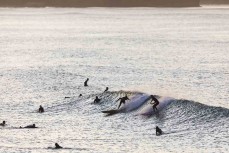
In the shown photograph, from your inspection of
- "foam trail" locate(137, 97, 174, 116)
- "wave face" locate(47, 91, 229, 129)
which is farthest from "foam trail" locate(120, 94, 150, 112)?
"foam trail" locate(137, 97, 174, 116)

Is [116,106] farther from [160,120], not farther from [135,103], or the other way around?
[160,120]

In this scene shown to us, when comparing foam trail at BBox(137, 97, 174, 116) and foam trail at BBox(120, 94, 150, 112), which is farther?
foam trail at BBox(120, 94, 150, 112)

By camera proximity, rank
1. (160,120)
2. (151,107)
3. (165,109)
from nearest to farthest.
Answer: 1. (160,120)
2. (151,107)
3. (165,109)

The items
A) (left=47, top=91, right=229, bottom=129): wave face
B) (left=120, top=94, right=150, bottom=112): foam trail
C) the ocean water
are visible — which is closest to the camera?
the ocean water

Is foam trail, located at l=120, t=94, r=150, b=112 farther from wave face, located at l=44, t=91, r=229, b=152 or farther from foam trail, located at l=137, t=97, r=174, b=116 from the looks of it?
foam trail, located at l=137, t=97, r=174, b=116

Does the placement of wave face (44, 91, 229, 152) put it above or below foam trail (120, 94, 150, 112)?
below

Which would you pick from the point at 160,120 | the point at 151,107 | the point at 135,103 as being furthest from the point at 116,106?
the point at 160,120

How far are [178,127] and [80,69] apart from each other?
7067 centimetres

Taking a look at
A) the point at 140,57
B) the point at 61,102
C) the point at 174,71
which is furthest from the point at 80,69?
the point at 61,102

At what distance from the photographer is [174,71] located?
130125 millimetres

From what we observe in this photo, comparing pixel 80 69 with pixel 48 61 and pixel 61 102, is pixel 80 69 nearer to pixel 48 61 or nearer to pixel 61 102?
pixel 48 61

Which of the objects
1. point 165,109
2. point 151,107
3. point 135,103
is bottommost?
point 165,109

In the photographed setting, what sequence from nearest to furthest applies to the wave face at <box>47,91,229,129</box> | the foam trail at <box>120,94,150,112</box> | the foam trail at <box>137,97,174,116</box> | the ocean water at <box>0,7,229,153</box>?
1. the ocean water at <box>0,7,229,153</box>
2. the wave face at <box>47,91,229,129</box>
3. the foam trail at <box>137,97,174,116</box>
4. the foam trail at <box>120,94,150,112</box>

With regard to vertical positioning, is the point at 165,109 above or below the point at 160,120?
above
